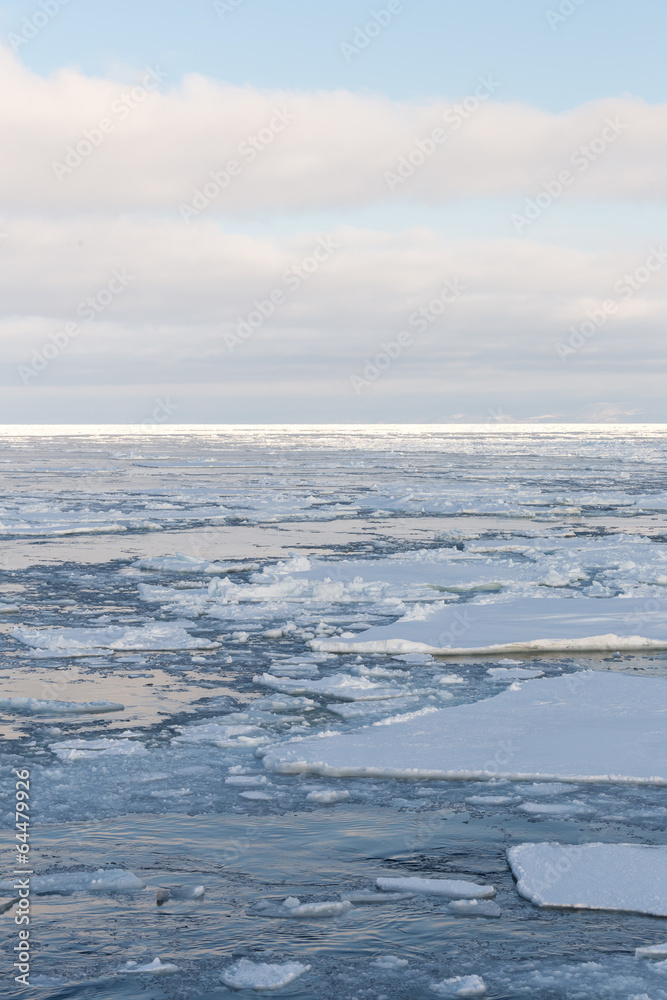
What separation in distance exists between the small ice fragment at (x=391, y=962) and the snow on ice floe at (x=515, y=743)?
2.33 m

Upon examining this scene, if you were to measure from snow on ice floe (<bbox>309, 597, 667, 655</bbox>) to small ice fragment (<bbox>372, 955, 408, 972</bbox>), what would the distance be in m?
6.41

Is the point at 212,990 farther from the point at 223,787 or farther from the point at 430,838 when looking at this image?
the point at 223,787

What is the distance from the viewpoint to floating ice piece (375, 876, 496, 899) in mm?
4945

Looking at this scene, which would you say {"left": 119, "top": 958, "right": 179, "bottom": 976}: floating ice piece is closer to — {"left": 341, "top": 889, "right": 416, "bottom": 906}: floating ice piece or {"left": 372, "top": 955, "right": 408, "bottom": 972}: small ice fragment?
{"left": 372, "top": 955, "right": 408, "bottom": 972}: small ice fragment

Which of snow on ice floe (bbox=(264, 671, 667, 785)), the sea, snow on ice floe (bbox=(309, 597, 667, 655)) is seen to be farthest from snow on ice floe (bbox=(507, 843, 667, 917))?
snow on ice floe (bbox=(309, 597, 667, 655))

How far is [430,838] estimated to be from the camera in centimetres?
564

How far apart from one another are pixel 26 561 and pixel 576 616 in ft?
35.4

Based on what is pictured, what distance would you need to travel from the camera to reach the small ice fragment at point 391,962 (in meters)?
4.29

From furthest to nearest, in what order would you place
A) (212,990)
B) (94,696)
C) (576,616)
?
(576,616) → (94,696) → (212,990)

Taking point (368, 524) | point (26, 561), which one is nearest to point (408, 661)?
point (26, 561)

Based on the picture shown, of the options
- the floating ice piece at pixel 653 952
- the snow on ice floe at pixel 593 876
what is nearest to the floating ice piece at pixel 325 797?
the snow on ice floe at pixel 593 876

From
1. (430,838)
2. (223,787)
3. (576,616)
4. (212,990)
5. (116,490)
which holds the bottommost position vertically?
(212,990)

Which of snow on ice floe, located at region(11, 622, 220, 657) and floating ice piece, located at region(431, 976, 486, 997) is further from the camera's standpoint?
snow on ice floe, located at region(11, 622, 220, 657)

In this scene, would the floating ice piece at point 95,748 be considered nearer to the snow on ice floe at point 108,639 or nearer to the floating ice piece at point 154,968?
the floating ice piece at point 154,968
